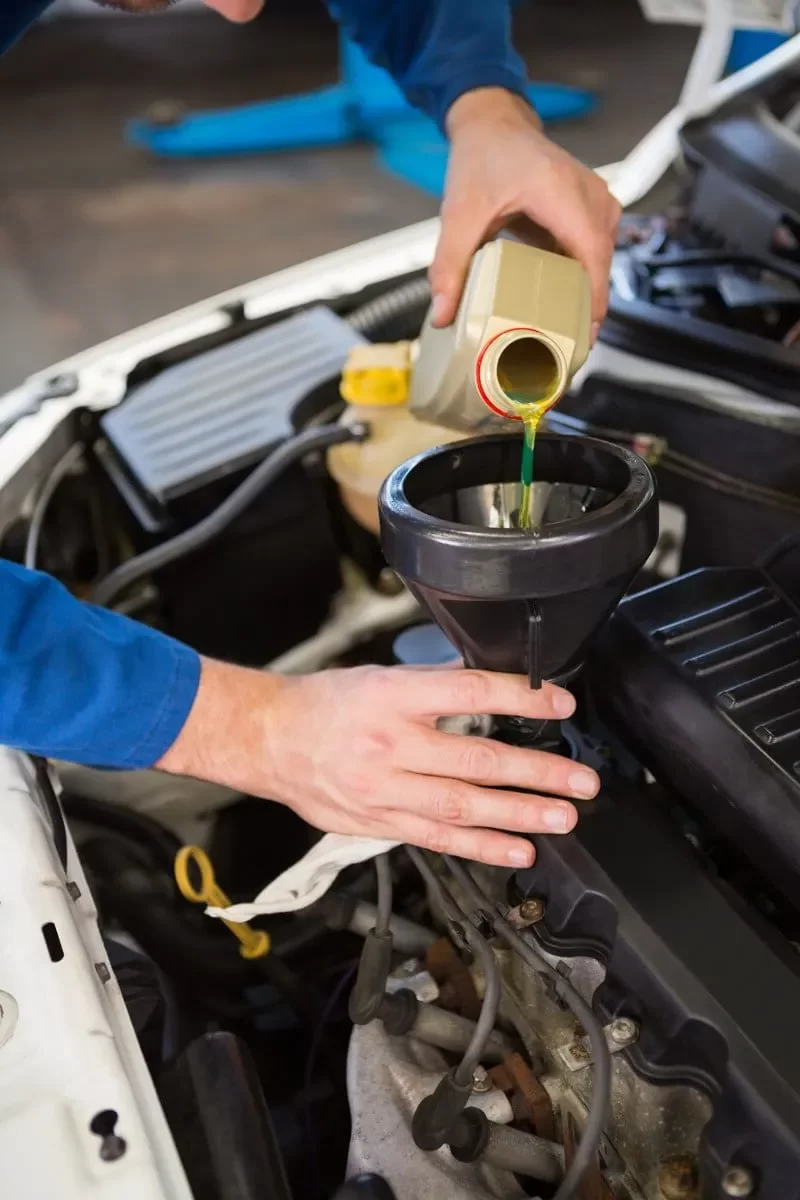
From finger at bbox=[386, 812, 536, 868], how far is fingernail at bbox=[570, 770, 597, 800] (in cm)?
5

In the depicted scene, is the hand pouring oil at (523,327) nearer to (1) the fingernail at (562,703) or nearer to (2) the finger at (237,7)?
(1) the fingernail at (562,703)

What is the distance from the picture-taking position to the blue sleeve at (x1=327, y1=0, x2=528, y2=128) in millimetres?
1102

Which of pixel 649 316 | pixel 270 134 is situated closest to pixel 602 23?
pixel 270 134

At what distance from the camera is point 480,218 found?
0.92 m

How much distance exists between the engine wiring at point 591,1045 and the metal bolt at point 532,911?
0.01 m

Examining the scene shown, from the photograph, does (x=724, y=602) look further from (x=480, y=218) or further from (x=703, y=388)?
(x=480, y=218)

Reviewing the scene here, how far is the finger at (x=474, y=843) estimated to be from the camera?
69 cm

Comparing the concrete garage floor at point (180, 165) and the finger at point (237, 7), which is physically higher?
the finger at point (237, 7)

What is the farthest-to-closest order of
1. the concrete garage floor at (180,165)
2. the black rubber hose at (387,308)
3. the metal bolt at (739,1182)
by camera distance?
the concrete garage floor at (180,165), the black rubber hose at (387,308), the metal bolt at (739,1182)

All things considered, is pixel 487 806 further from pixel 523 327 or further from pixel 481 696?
pixel 523 327

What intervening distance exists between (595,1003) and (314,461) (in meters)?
0.63

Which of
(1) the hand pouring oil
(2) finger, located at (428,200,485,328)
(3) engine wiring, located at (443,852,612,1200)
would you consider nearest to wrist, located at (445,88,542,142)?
(2) finger, located at (428,200,485,328)

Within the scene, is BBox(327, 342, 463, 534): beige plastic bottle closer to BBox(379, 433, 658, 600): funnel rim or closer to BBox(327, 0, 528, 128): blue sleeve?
BBox(327, 0, 528, 128): blue sleeve

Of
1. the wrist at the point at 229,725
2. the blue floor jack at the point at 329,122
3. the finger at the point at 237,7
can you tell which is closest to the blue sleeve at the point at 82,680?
the wrist at the point at 229,725
